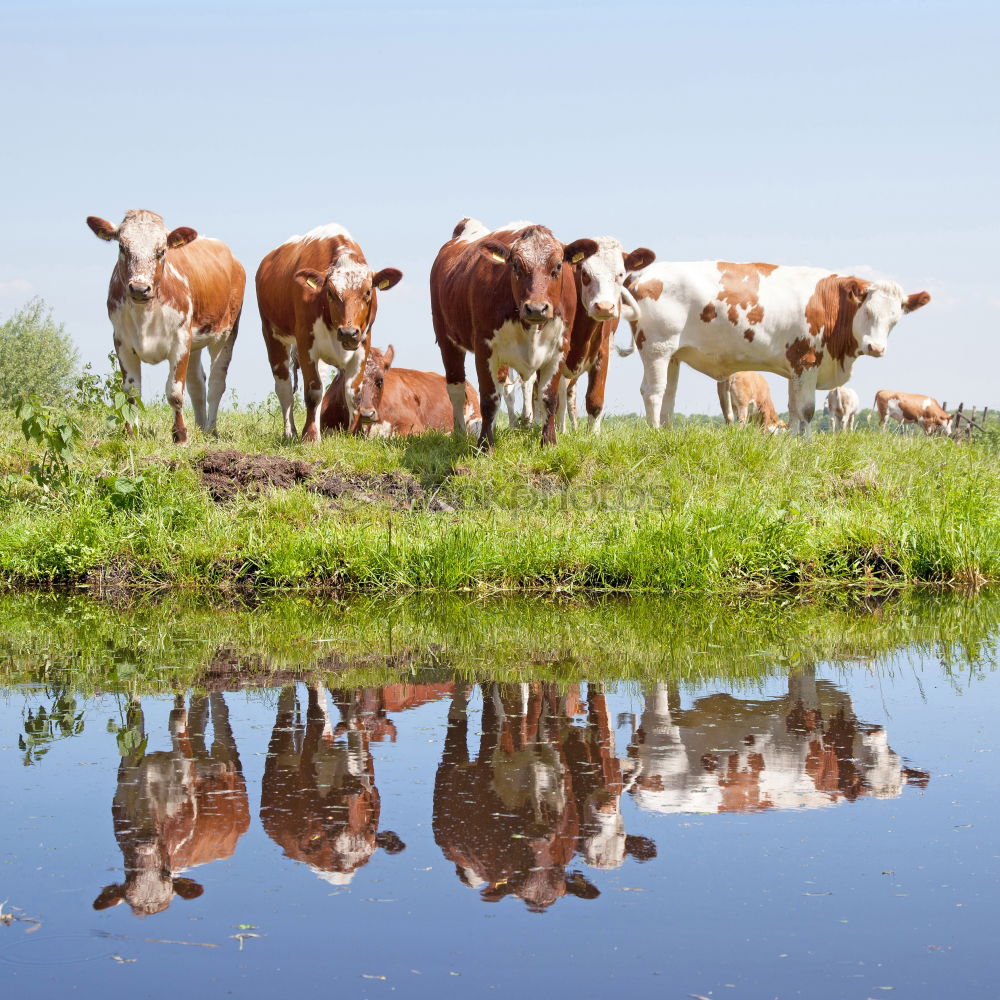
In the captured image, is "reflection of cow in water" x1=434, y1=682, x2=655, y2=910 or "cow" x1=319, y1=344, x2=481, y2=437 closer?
"reflection of cow in water" x1=434, y1=682, x2=655, y2=910

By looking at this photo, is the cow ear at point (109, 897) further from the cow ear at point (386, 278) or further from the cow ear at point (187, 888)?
the cow ear at point (386, 278)

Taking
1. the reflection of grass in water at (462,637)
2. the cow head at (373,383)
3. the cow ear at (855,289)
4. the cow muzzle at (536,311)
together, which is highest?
the cow ear at (855,289)

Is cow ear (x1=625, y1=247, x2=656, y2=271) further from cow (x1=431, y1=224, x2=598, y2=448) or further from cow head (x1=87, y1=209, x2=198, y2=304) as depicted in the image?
cow head (x1=87, y1=209, x2=198, y2=304)

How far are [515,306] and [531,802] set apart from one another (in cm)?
821

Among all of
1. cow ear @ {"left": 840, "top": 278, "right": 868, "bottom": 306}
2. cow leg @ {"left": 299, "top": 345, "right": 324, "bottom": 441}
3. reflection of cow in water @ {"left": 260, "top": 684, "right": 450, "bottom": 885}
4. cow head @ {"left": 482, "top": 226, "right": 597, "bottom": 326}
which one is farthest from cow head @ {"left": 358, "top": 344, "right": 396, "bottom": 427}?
reflection of cow in water @ {"left": 260, "top": 684, "right": 450, "bottom": 885}

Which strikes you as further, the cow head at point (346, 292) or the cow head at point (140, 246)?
the cow head at point (346, 292)

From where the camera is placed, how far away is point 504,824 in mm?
4031

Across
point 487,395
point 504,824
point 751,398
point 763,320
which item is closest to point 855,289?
point 763,320

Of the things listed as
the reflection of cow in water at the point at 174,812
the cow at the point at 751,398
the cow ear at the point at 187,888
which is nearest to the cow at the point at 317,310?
the reflection of cow in water at the point at 174,812

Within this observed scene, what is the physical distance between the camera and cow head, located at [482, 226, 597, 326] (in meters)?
11.6

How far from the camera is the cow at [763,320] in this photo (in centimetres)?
1565

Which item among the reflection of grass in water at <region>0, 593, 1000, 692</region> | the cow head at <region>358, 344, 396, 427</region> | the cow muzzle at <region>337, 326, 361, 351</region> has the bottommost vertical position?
the reflection of grass in water at <region>0, 593, 1000, 692</region>

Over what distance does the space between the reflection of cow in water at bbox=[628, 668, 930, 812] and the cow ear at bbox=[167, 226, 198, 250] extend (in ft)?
29.9

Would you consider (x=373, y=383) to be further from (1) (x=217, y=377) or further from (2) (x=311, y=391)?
(2) (x=311, y=391)
